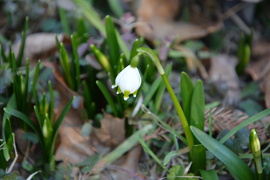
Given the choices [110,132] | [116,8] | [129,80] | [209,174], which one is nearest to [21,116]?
[110,132]

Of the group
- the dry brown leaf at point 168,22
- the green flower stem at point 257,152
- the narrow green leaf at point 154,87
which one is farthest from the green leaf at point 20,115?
the dry brown leaf at point 168,22

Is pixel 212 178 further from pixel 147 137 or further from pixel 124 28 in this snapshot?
pixel 124 28

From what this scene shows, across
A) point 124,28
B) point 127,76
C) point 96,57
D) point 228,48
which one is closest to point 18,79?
point 96,57

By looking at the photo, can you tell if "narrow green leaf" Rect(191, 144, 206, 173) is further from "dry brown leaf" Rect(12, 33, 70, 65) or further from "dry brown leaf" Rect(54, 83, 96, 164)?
"dry brown leaf" Rect(12, 33, 70, 65)

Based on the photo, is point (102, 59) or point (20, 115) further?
point (102, 59)

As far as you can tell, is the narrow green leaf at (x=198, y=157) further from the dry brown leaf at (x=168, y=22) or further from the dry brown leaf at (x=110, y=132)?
the dry brown leaf at (x=168, y=22)

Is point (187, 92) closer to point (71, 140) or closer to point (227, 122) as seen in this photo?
point (227, 122)

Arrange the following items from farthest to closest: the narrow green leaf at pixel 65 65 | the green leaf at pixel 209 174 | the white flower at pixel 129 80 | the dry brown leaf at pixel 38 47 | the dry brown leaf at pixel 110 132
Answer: the dry brown leaf at pixel 38 47 < the dry brown leaf at pixel 110 132 < the narrow green leaf at pixel 65 65 < the green leaf at pixel 209 174 < the white flower at pixel 129 80

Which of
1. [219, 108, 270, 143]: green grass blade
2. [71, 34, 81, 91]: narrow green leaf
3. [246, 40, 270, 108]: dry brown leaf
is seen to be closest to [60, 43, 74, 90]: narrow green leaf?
[71, 34, 81, 91]: narrow green leaf
